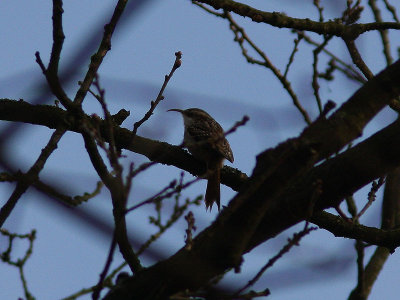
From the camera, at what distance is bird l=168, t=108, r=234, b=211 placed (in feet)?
18.6

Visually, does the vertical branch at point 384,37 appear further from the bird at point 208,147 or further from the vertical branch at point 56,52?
the vertical branch at point 56,52

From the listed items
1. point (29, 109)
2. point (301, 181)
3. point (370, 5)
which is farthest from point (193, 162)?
point (370, 5)

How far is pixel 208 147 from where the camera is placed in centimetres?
658

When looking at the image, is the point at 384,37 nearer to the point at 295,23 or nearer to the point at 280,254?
the point at 295,23

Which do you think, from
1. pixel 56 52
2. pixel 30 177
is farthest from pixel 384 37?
pixel 30 177

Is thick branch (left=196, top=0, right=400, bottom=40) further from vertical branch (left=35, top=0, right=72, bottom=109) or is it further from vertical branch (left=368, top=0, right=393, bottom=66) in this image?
vertical branch (left=368, top=0, right=393, bottom=66)

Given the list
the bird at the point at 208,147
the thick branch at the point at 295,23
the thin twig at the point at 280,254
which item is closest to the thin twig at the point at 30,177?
the thin twig at the point at 280,254

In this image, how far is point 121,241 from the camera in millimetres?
3449

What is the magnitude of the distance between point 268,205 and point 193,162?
266 cm

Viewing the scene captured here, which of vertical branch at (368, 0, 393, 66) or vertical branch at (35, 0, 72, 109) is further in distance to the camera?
vertical branch at (368, 0, 393, 66)

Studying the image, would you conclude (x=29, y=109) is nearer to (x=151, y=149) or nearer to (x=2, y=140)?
(x=151, y=149)

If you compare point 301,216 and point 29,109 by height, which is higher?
point 29,109

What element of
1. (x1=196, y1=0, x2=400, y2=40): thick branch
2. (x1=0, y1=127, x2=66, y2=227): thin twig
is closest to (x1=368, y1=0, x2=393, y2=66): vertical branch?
(x1=196, y1=0, x2=400, y2=40): thick branch

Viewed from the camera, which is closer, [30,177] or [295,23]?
[30,177]
